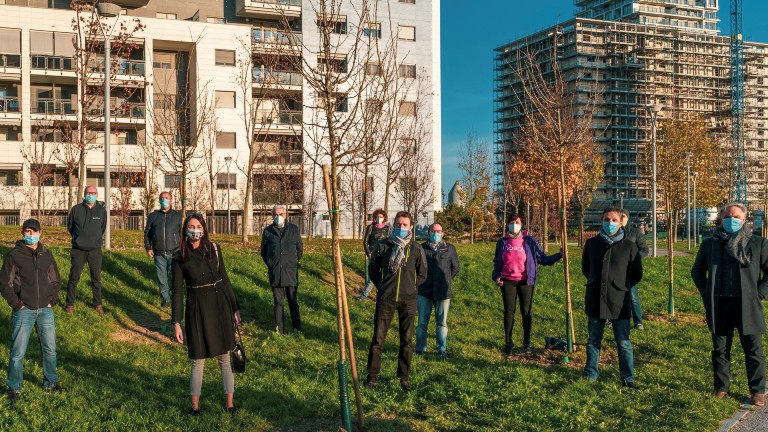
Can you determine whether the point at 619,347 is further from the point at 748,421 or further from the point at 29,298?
the point at 29,298

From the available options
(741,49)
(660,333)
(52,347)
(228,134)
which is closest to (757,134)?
(741,49)

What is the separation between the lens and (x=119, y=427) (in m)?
7.30

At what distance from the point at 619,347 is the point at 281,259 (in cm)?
565

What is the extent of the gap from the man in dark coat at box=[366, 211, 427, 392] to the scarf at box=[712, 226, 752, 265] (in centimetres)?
354

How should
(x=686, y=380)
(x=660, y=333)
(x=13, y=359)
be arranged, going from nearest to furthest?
→ (x=13, y=359)
(x=686, y=380)
(x=660, y=333)

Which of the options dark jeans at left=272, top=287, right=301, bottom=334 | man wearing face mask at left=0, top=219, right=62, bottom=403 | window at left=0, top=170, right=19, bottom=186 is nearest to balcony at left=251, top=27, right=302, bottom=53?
man wearing face mask at left=0, top=219, right=62, bottom=403

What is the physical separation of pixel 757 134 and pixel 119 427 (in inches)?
5534

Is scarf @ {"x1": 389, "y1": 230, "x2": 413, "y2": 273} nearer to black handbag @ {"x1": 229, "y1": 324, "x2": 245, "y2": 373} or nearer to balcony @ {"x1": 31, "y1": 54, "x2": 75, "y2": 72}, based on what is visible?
black handbag @ {"x1": 229, "y1": 324, "x2": 245, "y2": 373}

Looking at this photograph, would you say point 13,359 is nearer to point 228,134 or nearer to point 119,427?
point 119,427

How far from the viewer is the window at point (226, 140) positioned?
1925 inches

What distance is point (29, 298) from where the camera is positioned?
8.40 meters

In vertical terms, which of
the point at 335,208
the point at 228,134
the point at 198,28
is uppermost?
the point at 198,28

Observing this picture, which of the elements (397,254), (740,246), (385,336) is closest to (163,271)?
(385,336)

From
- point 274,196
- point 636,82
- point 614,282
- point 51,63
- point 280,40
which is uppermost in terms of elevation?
point 636,82
